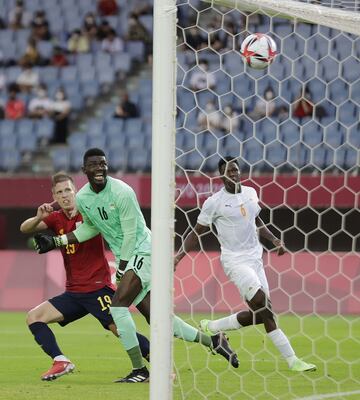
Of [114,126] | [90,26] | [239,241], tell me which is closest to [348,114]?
[239,241]

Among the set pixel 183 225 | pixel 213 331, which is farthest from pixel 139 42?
pixel 213 331

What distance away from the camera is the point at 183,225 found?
14727 millimetres

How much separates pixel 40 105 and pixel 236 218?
12256 millimetres

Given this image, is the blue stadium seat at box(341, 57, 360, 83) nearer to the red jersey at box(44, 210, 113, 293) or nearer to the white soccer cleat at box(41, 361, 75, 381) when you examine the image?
the red jersey at box(44, 210, 113, 293)

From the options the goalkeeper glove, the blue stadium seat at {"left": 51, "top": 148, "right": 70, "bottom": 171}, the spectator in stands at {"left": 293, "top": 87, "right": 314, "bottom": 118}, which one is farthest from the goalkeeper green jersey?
the blue stadium seat at {"left": 51, "top": 148, "right": 70, "bottom": 171}

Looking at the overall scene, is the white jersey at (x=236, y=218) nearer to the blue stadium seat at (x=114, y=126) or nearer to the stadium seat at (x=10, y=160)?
the stadium seat at (x=10, y=160)

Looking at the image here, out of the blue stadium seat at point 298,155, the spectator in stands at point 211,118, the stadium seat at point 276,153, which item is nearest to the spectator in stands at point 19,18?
the spectator in stands at point 211,118

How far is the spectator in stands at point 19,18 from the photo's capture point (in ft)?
78.4

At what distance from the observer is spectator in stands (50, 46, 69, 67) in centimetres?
2247

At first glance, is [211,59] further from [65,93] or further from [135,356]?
[135,356]

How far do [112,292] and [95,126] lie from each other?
11.8 metres

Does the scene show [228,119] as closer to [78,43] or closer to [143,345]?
[143,345]

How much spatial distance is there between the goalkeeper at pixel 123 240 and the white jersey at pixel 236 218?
138cm

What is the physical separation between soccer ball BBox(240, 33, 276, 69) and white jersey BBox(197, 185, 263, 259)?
84.6 inches
